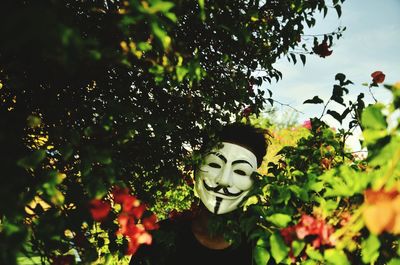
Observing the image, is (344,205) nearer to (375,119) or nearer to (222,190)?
(375,119)

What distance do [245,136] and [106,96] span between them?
1.04m

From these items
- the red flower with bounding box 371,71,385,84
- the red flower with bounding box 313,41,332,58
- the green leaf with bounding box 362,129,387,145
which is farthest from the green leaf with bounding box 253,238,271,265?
the red flower with bounding box 313,41,332,58

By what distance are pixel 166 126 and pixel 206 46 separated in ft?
2.75

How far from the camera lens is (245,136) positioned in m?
2.26

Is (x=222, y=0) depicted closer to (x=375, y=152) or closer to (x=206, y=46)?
(x=206, y=46)

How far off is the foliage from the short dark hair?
41 centimetres

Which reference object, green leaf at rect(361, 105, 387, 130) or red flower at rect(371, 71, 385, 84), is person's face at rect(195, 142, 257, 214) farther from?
green leaf at rect(361, 105, 387, 130)

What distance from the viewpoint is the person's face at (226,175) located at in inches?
81.5

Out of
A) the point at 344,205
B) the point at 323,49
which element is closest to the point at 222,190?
the point at 344,205

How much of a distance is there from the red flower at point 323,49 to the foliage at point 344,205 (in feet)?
2.21

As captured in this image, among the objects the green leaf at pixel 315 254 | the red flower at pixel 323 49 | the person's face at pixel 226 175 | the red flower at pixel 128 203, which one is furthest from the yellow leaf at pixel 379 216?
the red flower at pixel 323 49

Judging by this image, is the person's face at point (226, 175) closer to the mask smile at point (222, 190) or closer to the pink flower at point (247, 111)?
the mask smile at point (222, 190)

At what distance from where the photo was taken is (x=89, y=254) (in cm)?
108

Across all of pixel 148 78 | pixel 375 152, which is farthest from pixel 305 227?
pixel 148 78
